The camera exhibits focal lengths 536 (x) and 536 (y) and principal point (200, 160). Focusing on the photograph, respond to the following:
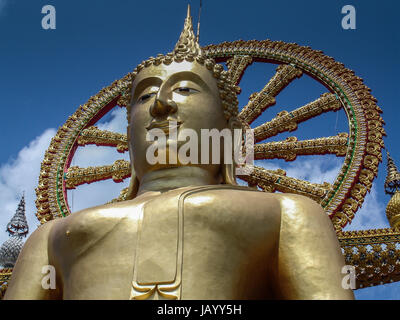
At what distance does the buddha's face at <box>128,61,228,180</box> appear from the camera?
11.1 feet

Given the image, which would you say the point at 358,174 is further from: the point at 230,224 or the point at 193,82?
the point at 230,224

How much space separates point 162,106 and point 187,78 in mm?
330

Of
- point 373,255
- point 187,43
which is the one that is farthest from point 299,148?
point 187,43

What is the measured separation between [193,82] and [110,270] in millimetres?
1407

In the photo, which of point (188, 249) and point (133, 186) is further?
point (133, 186)

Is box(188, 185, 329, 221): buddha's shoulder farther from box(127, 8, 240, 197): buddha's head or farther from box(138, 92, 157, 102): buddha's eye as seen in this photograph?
box(138, 92, 157, 102): buddha's eye

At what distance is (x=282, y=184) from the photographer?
4.82 meters

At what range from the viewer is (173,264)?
2.65 metres

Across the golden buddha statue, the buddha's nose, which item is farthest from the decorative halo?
the golden buddha statue

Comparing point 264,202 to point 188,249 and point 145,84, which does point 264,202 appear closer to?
point 188,249

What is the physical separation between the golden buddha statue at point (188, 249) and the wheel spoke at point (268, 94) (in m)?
2.12

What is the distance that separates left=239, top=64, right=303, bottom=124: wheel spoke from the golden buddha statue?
2117mm

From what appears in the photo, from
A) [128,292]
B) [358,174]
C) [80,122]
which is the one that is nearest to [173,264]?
[128,292]

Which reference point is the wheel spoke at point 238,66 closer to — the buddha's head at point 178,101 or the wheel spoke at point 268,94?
the wheel spoke at point 268,94
